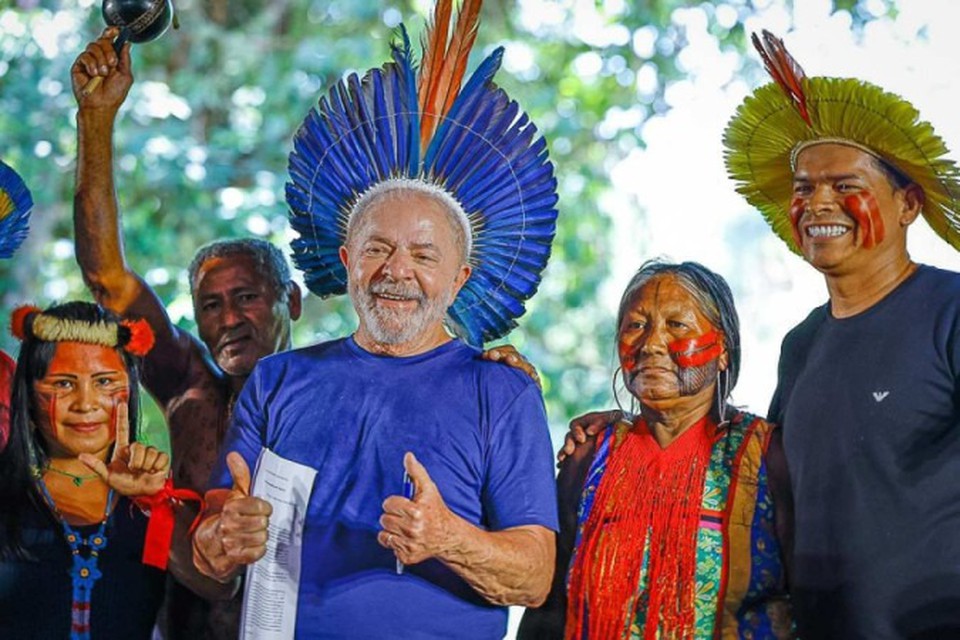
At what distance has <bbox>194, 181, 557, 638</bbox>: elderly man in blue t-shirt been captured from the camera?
9.66 feet

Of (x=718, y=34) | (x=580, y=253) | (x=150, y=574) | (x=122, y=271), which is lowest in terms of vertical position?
(x=150, y=574)

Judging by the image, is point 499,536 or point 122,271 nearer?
point 499,536

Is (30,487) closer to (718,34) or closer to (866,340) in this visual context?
(866,340)

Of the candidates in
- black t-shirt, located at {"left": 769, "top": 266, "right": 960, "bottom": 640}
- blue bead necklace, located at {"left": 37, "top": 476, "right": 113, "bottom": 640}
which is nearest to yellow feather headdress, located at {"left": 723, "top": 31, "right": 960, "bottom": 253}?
black t-shirt, located at {"left": 769, "top": 266, "right": 960, "bottom": 640}

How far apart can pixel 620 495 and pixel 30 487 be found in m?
1.38

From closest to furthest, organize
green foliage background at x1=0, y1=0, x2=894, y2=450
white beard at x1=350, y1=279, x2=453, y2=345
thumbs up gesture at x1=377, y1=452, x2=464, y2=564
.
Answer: thumbs up gesture at x1=377, y1=452, x2=464, y2=564
white beard at x1=350, y1=279, x2=453, y2=345
green foliage background at x1=0, y1=0, x2=894, y2=450

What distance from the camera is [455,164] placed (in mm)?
3223

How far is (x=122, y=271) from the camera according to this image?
375 cm

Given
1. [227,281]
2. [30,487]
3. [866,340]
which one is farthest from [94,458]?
[866,340]

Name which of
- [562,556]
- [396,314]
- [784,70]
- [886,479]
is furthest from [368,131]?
[886,479]

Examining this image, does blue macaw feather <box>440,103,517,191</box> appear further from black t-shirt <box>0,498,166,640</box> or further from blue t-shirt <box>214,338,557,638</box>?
black t-shirt <box>0,498,166,640</box>

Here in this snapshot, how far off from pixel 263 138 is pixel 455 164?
8.95ft

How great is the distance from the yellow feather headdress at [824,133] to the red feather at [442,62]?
0.69m

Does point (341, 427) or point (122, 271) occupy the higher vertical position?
point (122, 271)
